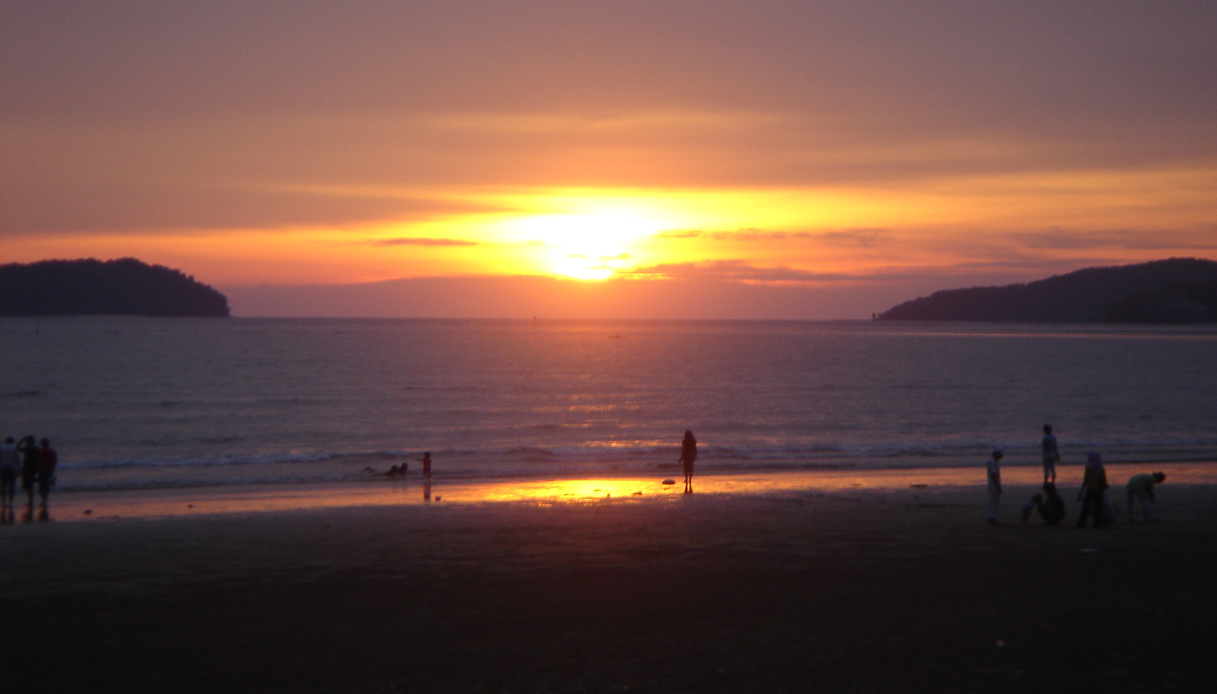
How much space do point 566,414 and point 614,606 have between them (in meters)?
39.2

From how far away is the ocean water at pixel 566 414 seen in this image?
104 ft

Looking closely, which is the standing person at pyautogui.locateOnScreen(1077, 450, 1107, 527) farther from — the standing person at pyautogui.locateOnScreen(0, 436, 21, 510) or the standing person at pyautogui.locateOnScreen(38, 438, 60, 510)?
the standing person at pyautogui.locateOnScreen(0, 436, 21, 510)

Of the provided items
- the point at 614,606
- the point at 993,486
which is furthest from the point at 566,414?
the point at 614,606

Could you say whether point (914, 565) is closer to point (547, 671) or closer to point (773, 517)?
point (773, 517)

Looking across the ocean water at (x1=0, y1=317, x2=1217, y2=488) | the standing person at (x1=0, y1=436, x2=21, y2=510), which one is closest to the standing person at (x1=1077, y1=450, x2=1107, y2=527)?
the ocean water at (x1=0, y1=317, x2=1217, y2=488)

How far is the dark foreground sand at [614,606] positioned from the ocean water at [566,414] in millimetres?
12853

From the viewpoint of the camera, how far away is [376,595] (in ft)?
37.1

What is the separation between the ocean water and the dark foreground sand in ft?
42.2

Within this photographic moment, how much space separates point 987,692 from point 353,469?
25290 mm

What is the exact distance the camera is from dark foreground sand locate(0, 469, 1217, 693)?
27.4ft

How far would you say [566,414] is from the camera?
49.9 m

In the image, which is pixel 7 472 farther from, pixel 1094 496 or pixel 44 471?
pixel 1094 496

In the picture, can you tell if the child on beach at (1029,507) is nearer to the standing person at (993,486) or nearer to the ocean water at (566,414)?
the standing person at (993,486)

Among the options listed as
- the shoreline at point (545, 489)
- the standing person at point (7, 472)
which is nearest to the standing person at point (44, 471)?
the standing person at point (7, 472)
